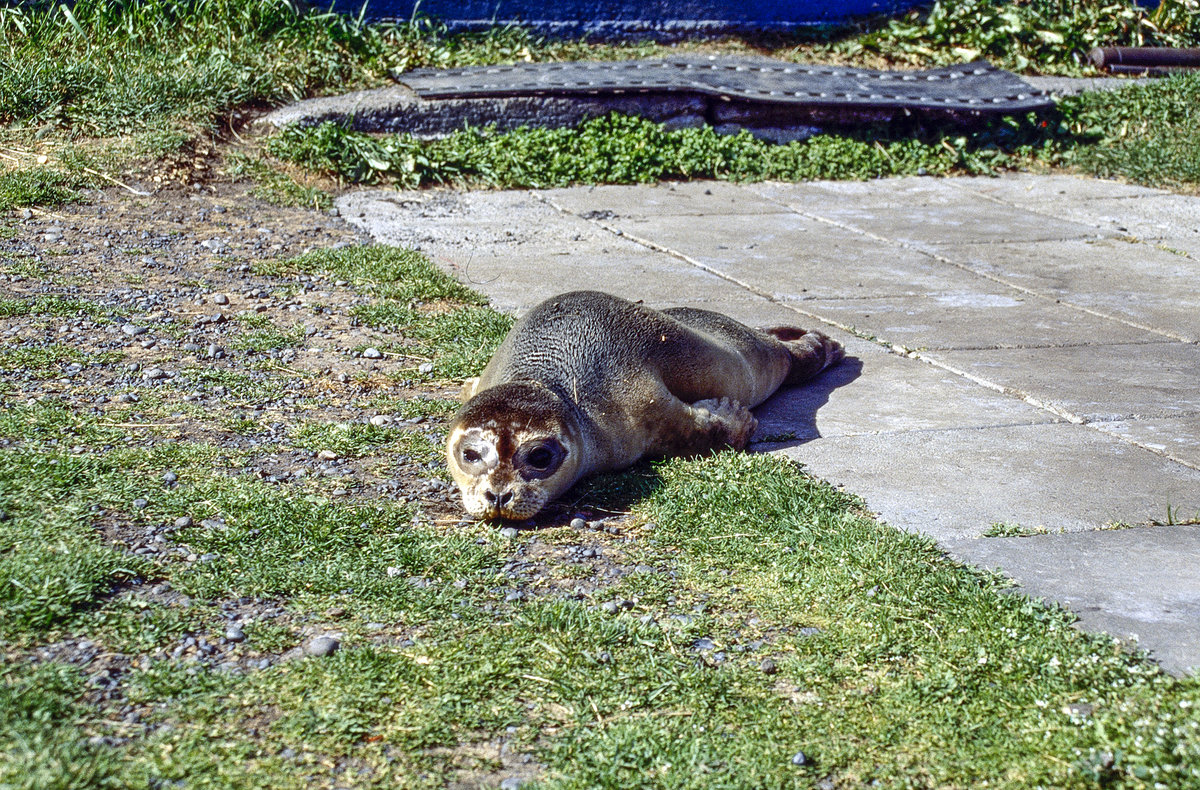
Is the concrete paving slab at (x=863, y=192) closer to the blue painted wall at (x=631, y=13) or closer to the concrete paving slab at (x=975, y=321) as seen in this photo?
the concrete paving slab at (x=975, y=321)

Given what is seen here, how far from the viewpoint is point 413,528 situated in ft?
14.9

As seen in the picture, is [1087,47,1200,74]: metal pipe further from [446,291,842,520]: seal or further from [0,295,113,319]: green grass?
[0,295,113,319]: green grass

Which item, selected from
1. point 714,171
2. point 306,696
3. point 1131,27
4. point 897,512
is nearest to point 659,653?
point 306,696

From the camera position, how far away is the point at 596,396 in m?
5.02

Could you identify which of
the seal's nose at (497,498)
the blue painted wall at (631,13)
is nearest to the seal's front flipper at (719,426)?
the seal's nose at (497,498)

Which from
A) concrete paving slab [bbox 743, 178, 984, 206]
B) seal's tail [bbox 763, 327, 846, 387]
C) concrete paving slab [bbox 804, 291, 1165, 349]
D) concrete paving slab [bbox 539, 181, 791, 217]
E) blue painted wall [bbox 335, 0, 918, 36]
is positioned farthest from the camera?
blue painted wall [bbox 335, 0, 918, 36]

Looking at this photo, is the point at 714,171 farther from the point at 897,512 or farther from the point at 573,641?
the point at 573,641

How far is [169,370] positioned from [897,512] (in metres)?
3.55

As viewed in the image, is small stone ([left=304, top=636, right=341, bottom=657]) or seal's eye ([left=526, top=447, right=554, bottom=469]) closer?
small stone ([left=304, top=636, right=341, bottom=657])

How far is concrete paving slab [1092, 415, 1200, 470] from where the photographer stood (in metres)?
5.27

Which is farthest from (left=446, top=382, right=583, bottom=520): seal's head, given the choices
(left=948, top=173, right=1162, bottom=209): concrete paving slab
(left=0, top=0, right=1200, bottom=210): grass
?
(left=948, top=173, right=1162, bottom=209): concrete paving slab

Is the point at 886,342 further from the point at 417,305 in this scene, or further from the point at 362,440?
the point at 362,440

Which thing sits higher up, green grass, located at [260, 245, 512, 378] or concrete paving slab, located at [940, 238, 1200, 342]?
concrete paving slab, located at [940, 238, 1200, 342]

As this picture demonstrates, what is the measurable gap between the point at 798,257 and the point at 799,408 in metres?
3.08
